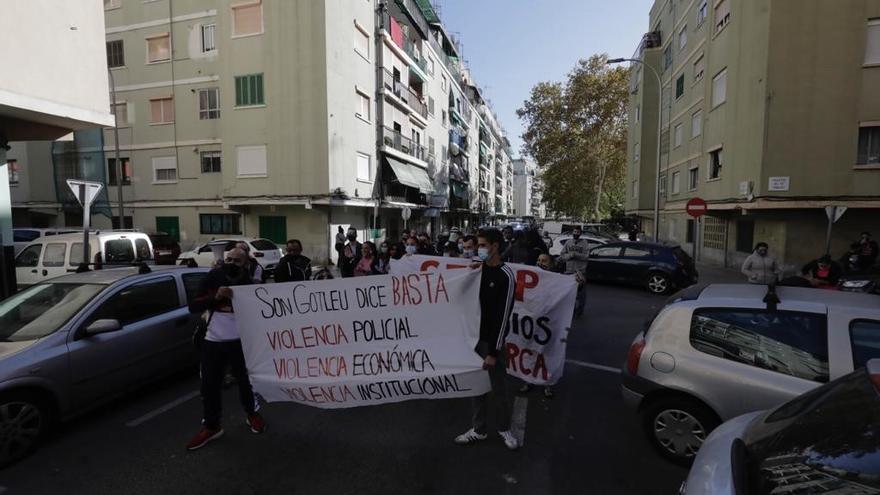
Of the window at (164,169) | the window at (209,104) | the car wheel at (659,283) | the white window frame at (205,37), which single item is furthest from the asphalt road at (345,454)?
the white window frame at (205,37)

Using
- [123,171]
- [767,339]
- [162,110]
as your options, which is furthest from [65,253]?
[123,171]

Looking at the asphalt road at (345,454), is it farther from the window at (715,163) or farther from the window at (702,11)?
the window at (702,11)

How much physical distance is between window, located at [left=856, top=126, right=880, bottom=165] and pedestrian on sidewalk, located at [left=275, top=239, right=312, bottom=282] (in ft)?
56.6

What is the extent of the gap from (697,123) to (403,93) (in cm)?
1656

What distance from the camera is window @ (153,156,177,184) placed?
78.2ft

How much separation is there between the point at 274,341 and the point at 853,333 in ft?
15.2

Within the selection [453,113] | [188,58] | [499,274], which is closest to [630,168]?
[453,113]

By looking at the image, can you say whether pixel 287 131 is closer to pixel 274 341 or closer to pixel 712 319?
pixel 274 341

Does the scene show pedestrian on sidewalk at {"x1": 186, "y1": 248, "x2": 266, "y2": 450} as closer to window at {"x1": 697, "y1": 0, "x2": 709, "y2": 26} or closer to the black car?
the black car

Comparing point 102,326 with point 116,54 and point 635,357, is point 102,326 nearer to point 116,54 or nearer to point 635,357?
point 635,357

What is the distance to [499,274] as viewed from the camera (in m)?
3.91

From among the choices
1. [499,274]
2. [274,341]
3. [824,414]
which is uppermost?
[499,274]

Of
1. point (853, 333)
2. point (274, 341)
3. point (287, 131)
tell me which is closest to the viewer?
point (853, 333)

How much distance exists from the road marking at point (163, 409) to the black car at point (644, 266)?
39.0 ft
